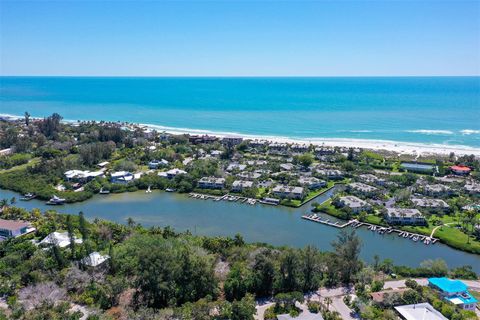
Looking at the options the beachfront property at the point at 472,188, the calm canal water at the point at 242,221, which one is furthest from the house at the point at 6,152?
the beachfront property at the point at 472,188

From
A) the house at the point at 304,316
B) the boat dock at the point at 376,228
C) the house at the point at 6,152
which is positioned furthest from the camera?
the house at the point at 6,152

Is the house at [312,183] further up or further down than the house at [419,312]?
further up

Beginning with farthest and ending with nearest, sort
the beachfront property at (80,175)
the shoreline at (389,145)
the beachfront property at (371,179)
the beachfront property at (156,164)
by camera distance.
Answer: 1. the shoreline at (389,145)
2. the beachfront property at (156,164)
3. the beachfront property at (80,175)
4. the beachfront property at (371,179)

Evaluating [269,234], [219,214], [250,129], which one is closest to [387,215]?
[269,234]

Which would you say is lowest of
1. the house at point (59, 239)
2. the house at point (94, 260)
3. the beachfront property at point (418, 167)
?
the house at point (59, 239)

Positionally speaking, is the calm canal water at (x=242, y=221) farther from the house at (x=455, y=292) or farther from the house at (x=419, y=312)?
the house at (x=419, y=312)

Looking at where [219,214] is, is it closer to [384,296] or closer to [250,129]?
[384,296]

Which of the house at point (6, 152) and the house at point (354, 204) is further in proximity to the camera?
the house at point (6, 152)
